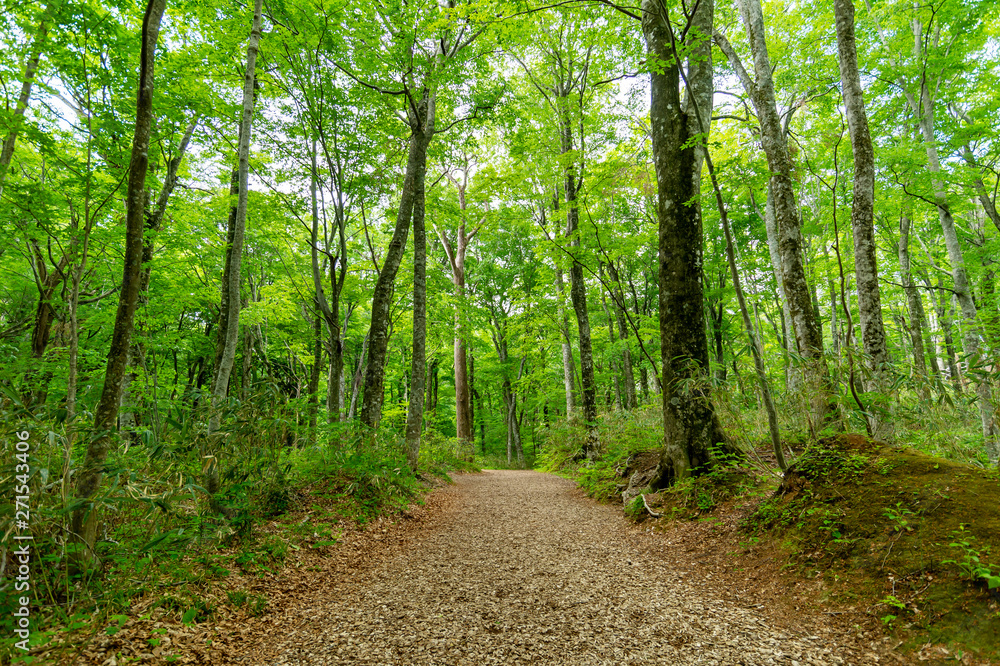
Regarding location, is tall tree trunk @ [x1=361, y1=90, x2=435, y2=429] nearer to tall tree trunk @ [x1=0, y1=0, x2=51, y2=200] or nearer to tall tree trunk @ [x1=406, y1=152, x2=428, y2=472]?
tall tree trunk @ [x1=406, y1=152, x2=428, y2=472]

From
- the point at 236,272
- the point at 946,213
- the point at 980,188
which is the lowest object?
the point at 236,272

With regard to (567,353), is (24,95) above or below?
above

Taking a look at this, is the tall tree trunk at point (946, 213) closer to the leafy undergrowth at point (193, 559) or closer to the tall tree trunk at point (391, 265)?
Answer: the tall tree trunk at point (391, 265)

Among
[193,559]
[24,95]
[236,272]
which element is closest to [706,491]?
[193,559]

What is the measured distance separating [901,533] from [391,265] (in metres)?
8.27

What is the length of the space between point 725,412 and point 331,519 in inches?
205

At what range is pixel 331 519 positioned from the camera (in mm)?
5113

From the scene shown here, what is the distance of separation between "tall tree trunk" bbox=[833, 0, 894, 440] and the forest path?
4471 mm

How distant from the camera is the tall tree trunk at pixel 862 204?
579 cm

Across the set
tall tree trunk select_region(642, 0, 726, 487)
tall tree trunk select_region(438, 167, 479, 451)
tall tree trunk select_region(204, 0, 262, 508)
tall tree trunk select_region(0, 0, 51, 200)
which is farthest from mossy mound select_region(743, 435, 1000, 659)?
tall tree trunk select_region(438, 167, 479, 451)

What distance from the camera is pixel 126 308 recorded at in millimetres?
3309

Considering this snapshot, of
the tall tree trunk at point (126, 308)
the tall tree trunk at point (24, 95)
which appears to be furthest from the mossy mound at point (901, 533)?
the tall tree trunk at point (24, 95)

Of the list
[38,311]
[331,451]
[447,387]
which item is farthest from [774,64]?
[447,387]

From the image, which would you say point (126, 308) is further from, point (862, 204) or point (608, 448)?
point (608, 448)
